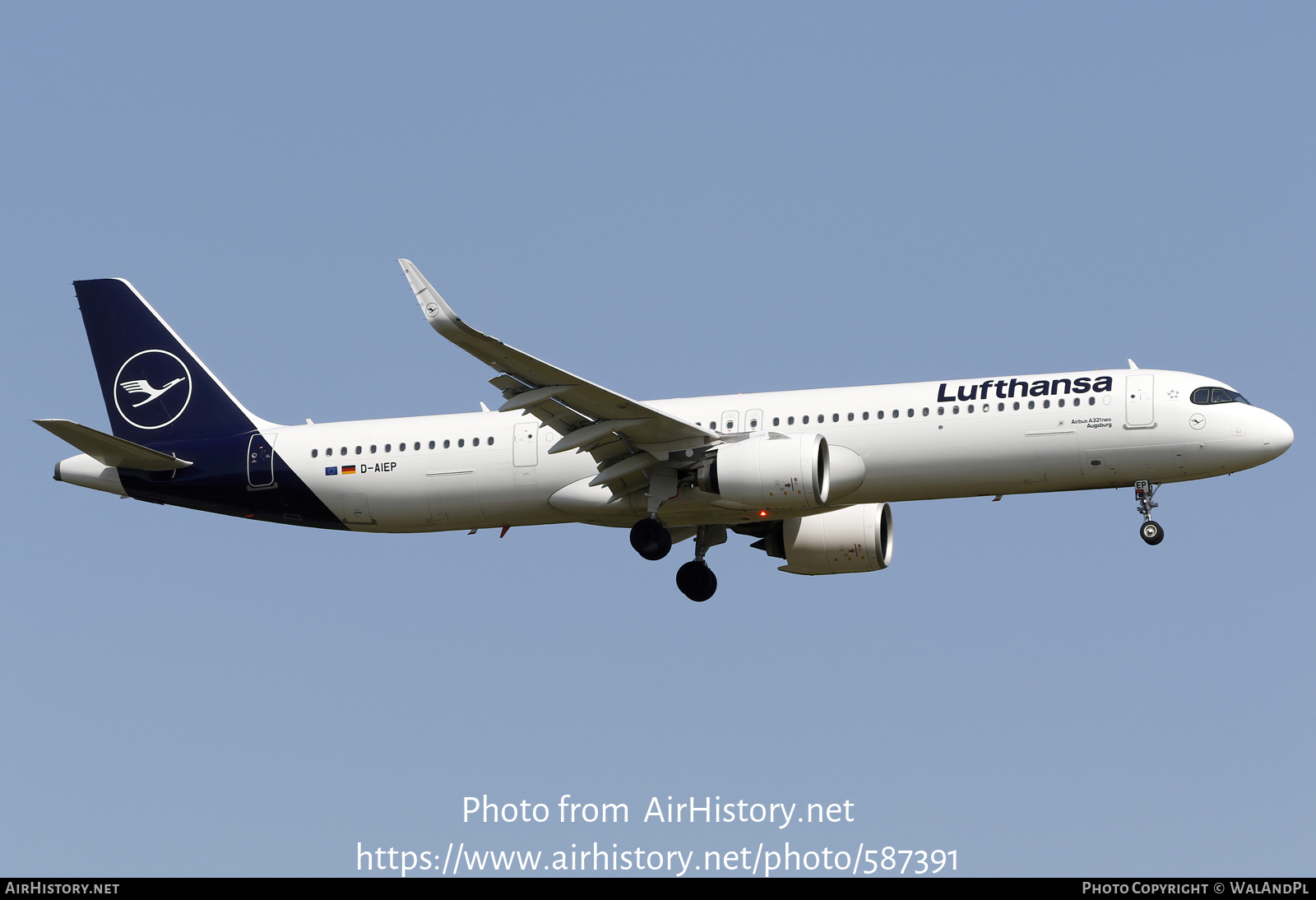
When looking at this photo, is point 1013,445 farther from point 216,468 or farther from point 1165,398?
point 216,468

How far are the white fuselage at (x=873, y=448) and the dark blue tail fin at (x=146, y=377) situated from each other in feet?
9.84

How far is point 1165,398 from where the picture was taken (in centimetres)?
3534

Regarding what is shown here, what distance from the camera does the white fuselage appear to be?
35.2 metres

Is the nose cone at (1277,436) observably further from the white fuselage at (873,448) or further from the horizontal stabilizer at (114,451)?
the horizontal stabilizer at (114,451)

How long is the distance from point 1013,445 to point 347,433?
15.4 meters

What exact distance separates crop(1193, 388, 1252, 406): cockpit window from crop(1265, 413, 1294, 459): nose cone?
66cm

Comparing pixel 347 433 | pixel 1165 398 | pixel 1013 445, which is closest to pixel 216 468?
pixel 347 433

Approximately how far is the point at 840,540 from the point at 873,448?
482cm

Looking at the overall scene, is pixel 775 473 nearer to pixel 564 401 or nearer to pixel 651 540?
pixel 651 540

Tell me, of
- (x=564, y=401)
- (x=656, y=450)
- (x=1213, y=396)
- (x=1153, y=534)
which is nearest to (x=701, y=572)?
(x=656, y=450)

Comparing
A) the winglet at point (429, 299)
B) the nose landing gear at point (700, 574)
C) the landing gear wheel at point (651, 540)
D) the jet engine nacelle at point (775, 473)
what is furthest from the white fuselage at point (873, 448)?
the winglet at point (429, 299)

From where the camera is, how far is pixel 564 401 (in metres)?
35.4

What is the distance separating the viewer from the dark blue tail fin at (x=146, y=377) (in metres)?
41.1

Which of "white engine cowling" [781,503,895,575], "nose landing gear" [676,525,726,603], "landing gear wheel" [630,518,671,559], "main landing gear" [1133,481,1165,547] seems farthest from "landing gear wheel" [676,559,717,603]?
"main landing gear" [1133,481,1165,547]
